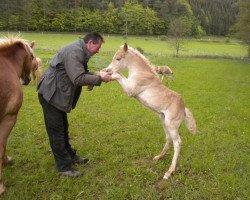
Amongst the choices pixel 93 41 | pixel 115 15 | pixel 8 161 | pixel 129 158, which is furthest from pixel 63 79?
pixel 115 15

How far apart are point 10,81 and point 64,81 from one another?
902 mm

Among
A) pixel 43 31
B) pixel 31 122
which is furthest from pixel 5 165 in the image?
pixel 43 31

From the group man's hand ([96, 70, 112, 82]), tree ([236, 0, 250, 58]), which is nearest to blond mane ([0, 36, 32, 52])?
man's hand ([96, 70, 112, 82])

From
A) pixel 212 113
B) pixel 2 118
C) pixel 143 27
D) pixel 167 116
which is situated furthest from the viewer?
pixel 143 27

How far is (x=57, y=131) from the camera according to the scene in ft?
19.1

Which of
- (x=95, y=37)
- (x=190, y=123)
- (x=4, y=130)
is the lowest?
(x=190, y=123)

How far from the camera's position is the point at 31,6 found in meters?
70.3

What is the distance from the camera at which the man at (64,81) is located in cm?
541

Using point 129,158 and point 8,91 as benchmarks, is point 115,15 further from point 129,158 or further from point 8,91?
point 8,91

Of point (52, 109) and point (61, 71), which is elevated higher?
point (61, 71)

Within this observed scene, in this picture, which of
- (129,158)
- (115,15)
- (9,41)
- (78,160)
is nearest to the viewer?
(9,41)

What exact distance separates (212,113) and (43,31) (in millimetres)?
61304

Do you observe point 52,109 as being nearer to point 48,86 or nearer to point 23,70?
point 48,86

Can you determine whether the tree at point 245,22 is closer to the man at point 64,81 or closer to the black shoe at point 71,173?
the man at point 64,81
